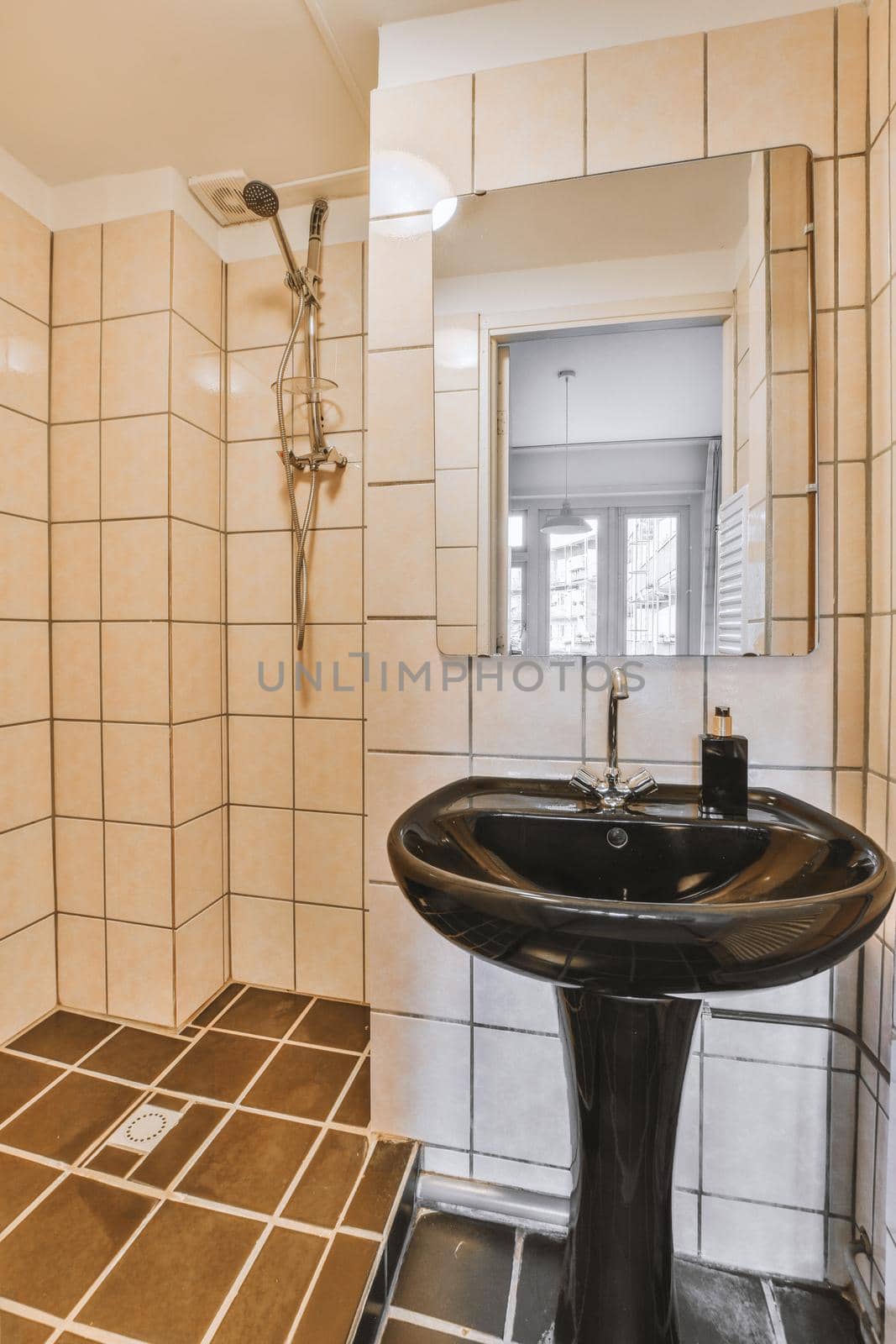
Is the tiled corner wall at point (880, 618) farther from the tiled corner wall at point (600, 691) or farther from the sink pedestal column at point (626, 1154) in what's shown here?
the sink pedestal column at point (626, 1154)

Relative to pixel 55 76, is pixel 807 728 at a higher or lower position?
lower

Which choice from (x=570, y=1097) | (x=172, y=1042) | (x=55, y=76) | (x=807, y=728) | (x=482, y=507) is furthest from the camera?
(x=172, y=1042)

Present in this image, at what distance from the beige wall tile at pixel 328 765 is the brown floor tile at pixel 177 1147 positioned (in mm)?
678

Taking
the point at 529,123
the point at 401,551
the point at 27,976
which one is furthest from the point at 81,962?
the point at 529,123

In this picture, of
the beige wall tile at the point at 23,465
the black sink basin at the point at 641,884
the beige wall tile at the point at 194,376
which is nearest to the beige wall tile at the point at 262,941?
the black sink basin at the point at 641,884

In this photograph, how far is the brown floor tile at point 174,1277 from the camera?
2.85 feet

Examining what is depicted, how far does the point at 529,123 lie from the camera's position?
111cm

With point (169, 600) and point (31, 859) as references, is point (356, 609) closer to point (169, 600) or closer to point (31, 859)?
point (169, 600)

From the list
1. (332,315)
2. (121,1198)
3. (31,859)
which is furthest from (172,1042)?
(332,315)

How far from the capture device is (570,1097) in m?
0.88

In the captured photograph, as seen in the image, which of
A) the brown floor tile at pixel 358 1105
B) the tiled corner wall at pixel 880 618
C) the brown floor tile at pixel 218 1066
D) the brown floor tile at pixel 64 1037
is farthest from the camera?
the brown floor tile at pixel 64 1037

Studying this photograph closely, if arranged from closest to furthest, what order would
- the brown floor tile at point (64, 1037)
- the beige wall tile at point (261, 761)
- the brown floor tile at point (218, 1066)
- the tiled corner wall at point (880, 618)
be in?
the tiled corner wall at point (880, 618)
the brown floor tile at point (218, 1066)
the brown floor tile at point (64, 1037)
the beige wall tile at point (261, 761)

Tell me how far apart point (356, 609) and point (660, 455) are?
2.73 feet

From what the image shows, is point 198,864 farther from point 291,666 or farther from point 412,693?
point 412,693
